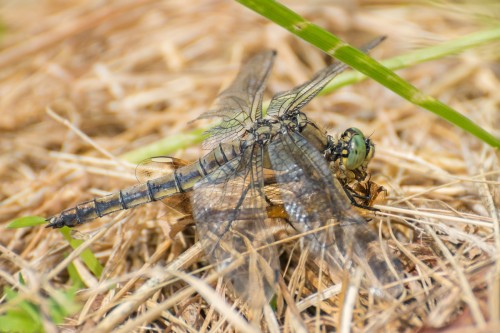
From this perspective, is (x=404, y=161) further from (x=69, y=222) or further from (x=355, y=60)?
(x=69, y=222)

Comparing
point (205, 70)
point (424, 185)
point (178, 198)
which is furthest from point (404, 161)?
point (205, 70)

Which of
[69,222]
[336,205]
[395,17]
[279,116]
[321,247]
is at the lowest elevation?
[321,247]

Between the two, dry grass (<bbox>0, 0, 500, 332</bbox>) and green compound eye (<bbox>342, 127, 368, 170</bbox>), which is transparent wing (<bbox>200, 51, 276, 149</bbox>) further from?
green compound eye (<bbox>342, 127, 368, 170</bbox>)

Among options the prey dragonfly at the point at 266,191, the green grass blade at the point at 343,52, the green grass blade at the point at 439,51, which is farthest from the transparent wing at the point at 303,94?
the green grass blade at the point at 343,52

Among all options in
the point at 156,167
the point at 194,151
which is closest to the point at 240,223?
the point at 156,167

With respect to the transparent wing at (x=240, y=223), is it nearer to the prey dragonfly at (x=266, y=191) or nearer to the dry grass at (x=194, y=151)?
the prey dragonfly at (x=266, y=191)

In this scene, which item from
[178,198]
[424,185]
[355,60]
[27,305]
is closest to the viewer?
[27,305]

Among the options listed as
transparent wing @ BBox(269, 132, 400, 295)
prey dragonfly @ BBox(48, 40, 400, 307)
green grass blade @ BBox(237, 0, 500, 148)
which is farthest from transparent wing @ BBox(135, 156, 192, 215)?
green grass blade @ BBox(237, 0, 500, 148)
